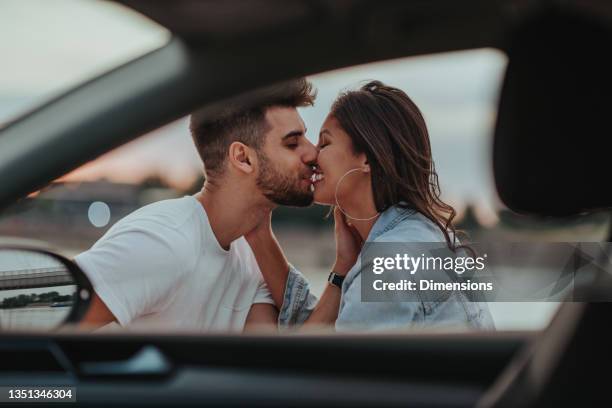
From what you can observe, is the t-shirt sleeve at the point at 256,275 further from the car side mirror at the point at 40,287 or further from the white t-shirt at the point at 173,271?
the car side mirror at the point at 40,287

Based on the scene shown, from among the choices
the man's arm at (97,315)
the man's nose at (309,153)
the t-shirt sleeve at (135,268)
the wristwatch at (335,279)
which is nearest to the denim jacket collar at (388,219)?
the wristwatch at (335,279)

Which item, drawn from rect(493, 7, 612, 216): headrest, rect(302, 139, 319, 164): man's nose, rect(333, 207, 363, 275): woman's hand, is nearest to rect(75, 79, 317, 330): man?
rect(302, 139, 319, 164): man's nose

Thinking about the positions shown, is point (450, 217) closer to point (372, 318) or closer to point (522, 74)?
point (372, 318)

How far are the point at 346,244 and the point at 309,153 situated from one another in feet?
0.75

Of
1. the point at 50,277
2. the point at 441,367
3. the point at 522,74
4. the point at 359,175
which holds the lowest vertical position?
the point at 441,367

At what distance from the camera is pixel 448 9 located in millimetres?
1809

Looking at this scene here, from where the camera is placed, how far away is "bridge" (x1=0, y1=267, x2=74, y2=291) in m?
2.05

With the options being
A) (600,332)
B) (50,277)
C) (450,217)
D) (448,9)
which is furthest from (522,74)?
(50,277)

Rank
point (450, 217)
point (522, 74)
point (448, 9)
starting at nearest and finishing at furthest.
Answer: point (522, 74) → point (448, 9) → point (450, 217)

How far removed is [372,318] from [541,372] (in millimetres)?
697

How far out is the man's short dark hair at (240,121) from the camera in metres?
1.92

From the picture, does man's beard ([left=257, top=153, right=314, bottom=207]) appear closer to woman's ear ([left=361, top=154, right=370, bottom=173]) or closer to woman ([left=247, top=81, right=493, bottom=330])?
woman ([left=247, top=81, right=493, bottom=330])

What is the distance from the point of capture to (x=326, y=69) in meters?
1.87

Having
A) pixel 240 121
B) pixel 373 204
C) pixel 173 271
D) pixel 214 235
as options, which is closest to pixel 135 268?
pixel 173 271
